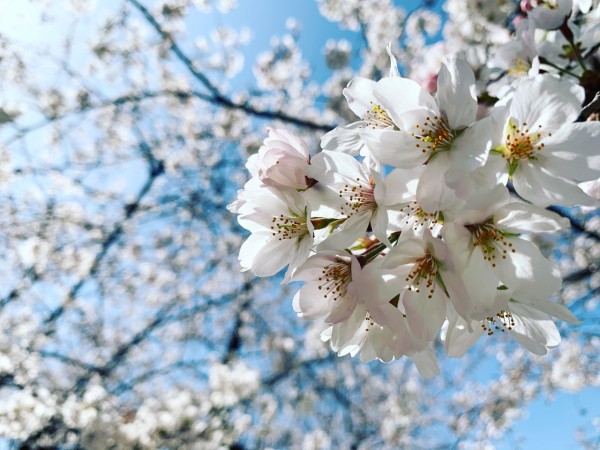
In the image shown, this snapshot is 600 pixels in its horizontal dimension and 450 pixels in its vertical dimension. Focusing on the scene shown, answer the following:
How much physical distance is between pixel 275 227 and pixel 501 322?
480 mm

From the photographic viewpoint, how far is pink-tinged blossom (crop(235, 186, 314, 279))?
0.84 m

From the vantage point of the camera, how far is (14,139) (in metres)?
3.57

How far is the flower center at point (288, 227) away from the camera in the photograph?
0.86 meters

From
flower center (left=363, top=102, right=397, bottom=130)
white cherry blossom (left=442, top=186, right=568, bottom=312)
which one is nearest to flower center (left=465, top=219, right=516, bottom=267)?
white cherry blossom (left=442, top=186, right=568, bottom=312)

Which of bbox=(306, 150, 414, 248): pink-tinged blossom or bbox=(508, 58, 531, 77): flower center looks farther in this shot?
bbox=(508, 58, 531, 77): flower center

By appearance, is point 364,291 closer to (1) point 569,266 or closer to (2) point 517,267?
(2) point 517,267

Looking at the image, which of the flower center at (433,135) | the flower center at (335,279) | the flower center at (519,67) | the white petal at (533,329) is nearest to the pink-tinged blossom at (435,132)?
the flower center at (433,135)

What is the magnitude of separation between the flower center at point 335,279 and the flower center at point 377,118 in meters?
0.32

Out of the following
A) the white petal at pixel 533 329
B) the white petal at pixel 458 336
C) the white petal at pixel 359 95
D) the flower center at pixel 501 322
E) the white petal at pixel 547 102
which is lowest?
the white petal at pixel 533 329

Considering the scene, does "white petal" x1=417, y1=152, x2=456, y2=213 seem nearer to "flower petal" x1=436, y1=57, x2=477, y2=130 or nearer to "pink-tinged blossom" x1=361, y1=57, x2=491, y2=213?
"pink-tinged blossom" x1=361, y1=57, x2=491, y2=213

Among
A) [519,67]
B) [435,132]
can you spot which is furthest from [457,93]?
[519,67]

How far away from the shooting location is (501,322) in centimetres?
85

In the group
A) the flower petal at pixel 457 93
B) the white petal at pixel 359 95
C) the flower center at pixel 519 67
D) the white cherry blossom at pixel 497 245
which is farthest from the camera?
the flower center at pixel 519 67

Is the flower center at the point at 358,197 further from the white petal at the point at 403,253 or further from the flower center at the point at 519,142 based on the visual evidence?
the flower center at the point at 519,142
